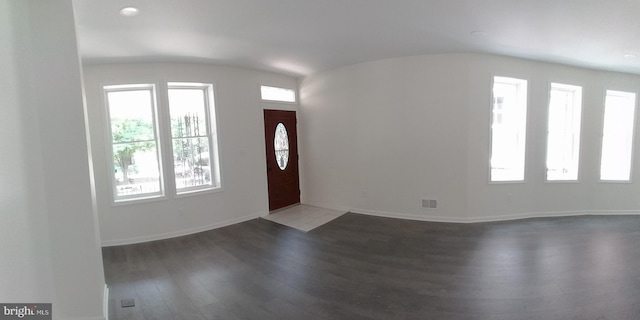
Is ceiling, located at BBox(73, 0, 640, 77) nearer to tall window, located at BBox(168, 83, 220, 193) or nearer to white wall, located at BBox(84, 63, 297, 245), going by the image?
white wall, located at BBox(84, 63, 297, 245)

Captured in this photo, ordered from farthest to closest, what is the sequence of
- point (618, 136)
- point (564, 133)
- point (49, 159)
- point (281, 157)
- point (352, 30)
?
point (281, 157)
point (618, 136)
point (564, 133)
point (352, 30)
point (49, 159)

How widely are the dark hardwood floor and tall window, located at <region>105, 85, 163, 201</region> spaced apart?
36.4 inches

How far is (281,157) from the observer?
554 cm

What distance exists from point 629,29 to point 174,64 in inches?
234

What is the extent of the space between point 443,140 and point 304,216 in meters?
2.78

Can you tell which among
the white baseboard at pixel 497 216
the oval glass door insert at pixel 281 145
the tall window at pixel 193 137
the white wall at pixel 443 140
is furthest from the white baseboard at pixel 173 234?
the white baseboard at pixel 497 216

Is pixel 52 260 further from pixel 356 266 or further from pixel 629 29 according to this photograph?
pixel 629 29

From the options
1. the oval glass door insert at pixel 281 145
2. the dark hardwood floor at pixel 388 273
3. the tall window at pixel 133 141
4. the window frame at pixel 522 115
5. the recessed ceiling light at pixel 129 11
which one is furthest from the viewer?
the oval glass door insert at pixel 281 145

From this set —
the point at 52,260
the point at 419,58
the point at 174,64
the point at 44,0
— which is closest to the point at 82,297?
the point at 52,260

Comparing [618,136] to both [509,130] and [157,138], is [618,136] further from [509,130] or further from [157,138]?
[157,138]

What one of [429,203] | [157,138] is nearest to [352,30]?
[429,203]

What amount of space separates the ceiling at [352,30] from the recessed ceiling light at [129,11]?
0.04m

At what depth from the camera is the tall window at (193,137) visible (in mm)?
4355

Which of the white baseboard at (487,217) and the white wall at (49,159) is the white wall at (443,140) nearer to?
the white baseboard at (487,217)
